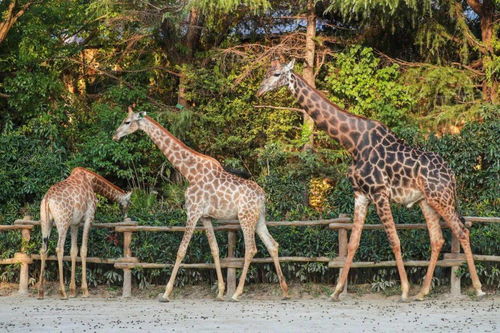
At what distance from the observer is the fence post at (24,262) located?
12125 mm

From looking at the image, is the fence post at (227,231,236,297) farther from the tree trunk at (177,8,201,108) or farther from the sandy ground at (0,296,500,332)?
the tree trunk at (177,8,201,108)

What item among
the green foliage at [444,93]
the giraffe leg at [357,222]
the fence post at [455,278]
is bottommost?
the fence post at [455,278]

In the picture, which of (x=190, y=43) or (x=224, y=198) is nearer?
(x=224, y=198)

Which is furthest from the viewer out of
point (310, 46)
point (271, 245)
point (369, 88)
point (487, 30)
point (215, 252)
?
point (310, 46)

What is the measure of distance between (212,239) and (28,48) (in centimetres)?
753

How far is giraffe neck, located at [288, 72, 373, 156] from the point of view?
10.4 m

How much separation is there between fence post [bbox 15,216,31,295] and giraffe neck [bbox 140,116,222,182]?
2699mm

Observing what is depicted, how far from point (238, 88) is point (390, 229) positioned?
7.36 metres

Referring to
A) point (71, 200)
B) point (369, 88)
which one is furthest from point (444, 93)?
point (71, 200)

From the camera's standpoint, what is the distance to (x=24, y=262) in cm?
1218

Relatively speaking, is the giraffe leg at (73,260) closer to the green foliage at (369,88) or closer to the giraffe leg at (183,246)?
the giraffe leg at (183,246)

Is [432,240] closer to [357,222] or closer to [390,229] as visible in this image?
[390,229]

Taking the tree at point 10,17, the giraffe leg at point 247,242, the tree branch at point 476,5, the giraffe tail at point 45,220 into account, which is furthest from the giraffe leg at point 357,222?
the tree at point 10,17

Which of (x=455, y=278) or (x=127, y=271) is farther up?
(x=455, y=278)
